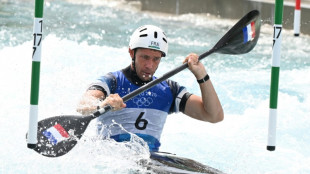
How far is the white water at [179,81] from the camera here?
5.55 metres

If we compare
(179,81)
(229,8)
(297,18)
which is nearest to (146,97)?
(179,81)

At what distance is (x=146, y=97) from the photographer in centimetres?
488

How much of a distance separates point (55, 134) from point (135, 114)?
56 cm

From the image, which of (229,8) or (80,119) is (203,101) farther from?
(229,8)

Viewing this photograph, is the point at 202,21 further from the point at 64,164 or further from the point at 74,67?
the point at 64,164

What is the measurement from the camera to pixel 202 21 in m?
15.1

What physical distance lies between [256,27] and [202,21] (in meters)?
10.0

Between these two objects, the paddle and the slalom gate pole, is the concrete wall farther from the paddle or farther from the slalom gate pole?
the paddle

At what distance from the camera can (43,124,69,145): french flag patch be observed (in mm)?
4672

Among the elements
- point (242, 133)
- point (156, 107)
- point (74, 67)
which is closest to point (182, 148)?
point (242, 133)

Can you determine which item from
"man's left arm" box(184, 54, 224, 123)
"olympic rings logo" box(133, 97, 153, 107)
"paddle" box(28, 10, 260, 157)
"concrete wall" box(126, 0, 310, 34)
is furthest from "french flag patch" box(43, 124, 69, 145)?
"concrete wall" box(126, 0, 310, 34)

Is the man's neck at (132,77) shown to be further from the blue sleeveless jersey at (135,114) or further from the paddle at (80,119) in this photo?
the paddle at (80,119)

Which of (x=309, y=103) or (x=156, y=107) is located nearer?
(x=156, y=107)

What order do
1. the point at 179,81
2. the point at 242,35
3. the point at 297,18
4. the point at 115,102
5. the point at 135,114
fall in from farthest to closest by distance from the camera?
the point at 297,18 < the point at 179,81 < the point at 242,35 < the point at 135,114 < the point at 115,102
